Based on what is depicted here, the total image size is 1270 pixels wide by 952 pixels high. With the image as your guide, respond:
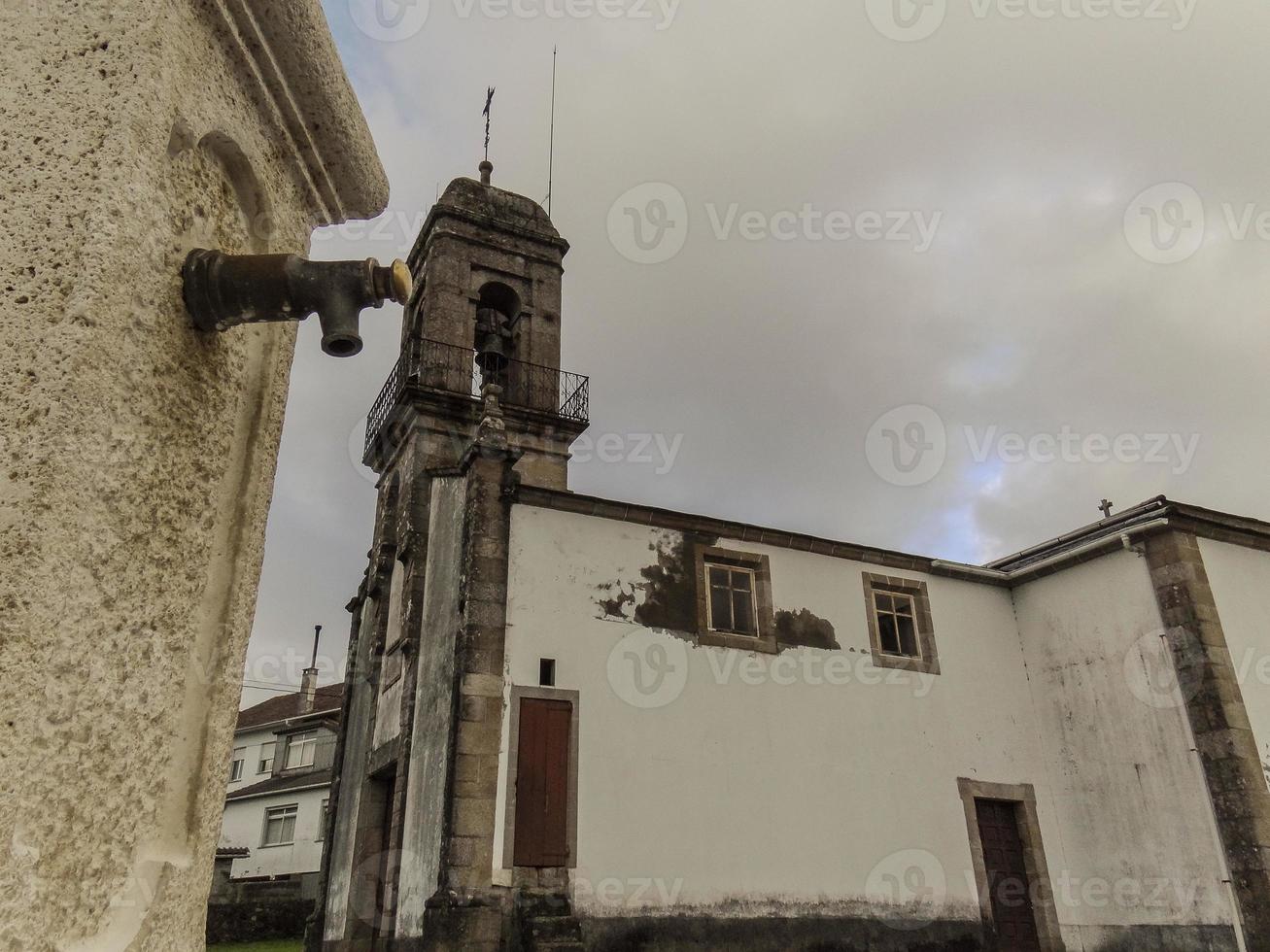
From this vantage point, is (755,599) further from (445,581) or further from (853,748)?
(445,581)

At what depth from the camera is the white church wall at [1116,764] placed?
12234 mm

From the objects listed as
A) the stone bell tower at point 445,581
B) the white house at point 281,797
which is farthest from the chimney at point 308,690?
the stone bell tower at point 445,581

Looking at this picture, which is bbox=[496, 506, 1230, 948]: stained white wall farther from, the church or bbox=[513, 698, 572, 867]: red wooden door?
bbox=[513, 698, 572, 867]: red wooden door

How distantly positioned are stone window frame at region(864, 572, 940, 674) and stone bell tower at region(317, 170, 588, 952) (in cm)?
546

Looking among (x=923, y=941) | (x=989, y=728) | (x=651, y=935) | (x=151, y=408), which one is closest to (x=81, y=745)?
(x=151, y=408)

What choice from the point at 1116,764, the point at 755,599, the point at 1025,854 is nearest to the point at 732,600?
the point at 755,599

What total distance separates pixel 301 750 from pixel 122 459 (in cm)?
3300

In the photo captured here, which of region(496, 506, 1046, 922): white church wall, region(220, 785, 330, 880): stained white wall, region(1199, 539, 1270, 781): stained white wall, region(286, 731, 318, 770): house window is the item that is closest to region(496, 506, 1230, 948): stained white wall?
region(496, 506, 1046, 922): white church wall

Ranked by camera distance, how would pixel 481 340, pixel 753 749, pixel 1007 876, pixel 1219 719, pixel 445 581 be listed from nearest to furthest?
pixel 753 749 → pixel 1219 719 → pixel 445 581 → pixel 1007 876 → pixel 481 340

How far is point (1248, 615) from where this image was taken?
13336 millimetres

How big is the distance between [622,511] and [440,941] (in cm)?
568

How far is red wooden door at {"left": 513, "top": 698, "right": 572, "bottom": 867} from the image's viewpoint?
409 inches

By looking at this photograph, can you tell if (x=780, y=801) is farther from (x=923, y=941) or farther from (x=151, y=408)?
(x=151, y=408)

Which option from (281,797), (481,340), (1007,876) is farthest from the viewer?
(281,797)
